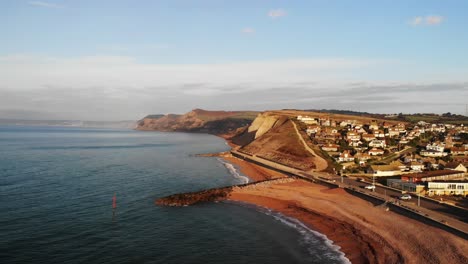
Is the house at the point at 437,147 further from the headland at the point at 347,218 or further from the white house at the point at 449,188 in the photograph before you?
the white house at the point at 449,188

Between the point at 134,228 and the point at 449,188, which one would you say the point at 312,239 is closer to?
the point at 134,228

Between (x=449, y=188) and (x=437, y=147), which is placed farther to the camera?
(x=437, y=147)

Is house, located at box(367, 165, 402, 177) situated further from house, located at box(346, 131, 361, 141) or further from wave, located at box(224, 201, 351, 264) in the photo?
house, located at box(346, 131, 361, 141)

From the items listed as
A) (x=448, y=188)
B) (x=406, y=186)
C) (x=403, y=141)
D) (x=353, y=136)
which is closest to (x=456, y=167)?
(x=448, y=188)

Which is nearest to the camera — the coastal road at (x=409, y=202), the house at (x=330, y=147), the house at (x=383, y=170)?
the coastal road at (x=409, y=202)

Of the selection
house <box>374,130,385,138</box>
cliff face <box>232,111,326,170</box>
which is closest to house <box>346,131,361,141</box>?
house <box>374,130,385,138</box>

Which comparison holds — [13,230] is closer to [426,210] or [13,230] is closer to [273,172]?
[426,210]

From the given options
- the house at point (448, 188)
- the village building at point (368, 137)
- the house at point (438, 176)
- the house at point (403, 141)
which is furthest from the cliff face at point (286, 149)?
the house at point (403, 141)
